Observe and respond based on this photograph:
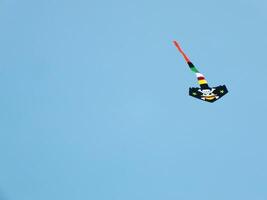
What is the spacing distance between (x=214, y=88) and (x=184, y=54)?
24.0 ft

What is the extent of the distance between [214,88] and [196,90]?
96.6 inches

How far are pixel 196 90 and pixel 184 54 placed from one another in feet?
21.3

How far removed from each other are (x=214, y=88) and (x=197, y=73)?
3397mm

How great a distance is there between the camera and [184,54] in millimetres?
95312

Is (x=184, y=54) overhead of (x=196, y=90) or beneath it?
overhead

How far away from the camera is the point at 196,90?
91625 millimetres

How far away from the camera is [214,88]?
9138 cm

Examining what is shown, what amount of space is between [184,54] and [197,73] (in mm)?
4005

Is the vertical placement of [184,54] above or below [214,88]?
above
